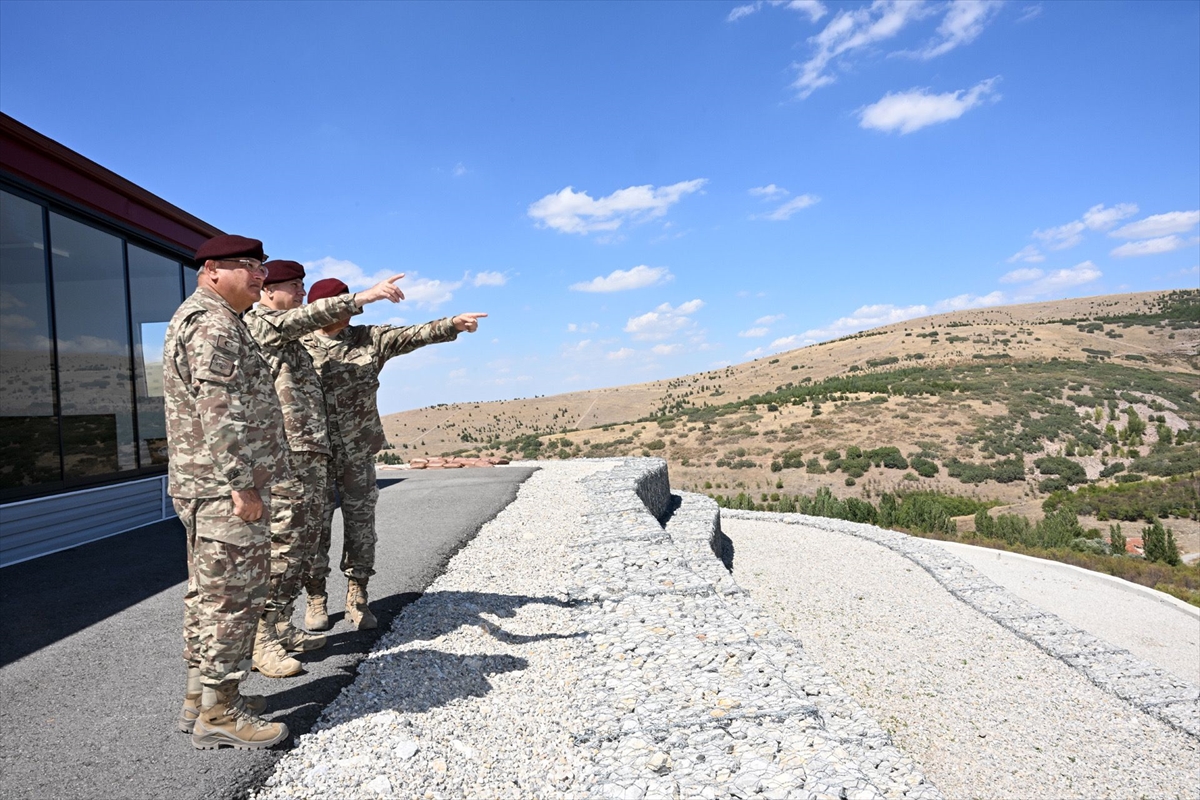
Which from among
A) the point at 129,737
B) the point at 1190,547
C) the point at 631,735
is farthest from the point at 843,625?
the point at 1190,547

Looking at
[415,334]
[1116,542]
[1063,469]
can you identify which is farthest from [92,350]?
[1063,469]

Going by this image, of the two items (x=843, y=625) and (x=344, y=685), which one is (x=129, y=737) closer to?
(x=344, y=685)

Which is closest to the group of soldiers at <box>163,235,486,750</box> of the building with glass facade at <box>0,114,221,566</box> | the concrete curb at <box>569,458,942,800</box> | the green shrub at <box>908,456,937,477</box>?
A: the concrete curb at <box>569,458,942,800</box>

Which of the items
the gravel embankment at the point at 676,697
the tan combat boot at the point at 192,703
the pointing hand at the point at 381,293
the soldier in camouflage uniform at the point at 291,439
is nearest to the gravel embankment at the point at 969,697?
the gravel embankment at the point at 676,697

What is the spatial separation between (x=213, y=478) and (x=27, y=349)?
628 centimetres

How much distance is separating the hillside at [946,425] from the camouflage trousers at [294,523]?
19.6 metres

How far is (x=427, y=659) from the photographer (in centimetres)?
387

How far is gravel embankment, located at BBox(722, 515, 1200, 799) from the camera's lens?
5766mm

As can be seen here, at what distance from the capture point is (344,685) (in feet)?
11.5

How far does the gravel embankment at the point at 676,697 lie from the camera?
2.78m

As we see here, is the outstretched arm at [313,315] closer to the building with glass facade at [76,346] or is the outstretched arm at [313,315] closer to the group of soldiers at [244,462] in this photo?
the group of soldiers at [244,462]

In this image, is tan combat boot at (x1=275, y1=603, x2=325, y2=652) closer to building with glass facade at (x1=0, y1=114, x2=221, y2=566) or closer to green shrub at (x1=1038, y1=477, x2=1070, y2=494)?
building with glass facade at (x1=0, y1=114, x2=221, y2=566)

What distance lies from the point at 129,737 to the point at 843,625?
7.66m

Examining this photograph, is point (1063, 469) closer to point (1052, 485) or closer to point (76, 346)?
point (1052, 485)
